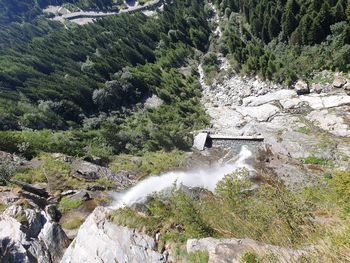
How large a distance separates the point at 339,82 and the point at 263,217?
35.6 m

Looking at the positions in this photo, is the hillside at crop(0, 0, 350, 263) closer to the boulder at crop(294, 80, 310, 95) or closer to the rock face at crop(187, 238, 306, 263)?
the rock face at crop(187, 238, 306, 263)

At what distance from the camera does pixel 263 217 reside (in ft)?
42.9

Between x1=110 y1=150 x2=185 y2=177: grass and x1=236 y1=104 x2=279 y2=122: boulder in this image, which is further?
x1=236 y1=104 x2=279 y2=122: boulder

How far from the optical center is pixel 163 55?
222ft

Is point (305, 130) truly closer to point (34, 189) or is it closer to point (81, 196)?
point (81, 196)

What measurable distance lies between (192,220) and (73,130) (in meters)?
36.2

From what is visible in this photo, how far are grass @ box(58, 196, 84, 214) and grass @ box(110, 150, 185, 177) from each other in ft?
34.6

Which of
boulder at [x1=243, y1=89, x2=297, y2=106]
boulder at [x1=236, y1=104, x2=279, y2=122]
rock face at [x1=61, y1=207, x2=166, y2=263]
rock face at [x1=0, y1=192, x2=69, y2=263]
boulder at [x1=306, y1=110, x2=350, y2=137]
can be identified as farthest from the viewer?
boulder at [x1=243, y1=89, x2=297, y2=106]

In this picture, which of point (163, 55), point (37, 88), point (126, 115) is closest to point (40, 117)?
point (37, 88)

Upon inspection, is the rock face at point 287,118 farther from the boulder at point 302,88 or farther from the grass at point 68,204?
the grass at point 68,204

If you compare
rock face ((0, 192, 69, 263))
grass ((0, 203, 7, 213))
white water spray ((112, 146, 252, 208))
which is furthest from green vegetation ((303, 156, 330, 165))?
grass ((0, 203, 7, 213))

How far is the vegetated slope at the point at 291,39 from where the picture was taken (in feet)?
153

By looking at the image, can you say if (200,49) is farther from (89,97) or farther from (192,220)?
(192,220)

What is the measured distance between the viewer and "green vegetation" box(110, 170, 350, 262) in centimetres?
838
